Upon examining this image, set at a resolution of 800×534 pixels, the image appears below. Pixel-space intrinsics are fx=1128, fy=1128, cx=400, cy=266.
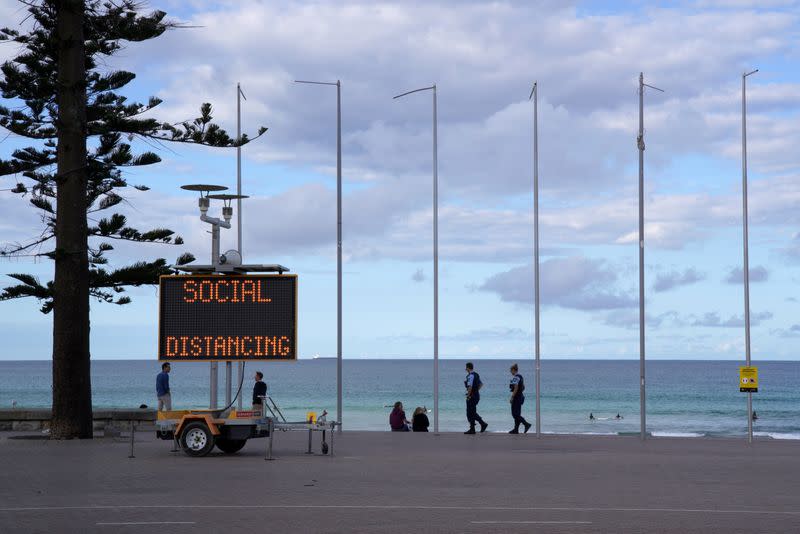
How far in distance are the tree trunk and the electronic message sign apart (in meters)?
5.15

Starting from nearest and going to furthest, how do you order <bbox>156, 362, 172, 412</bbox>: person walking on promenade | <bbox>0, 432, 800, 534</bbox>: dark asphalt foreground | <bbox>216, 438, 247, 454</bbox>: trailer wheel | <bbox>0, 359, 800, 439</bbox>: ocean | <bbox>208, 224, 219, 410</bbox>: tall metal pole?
<bbox>0, 432, 800, 534</bbox>: dark asphalt foreground, <bbox>216, 438, 247, 454</bbox>: trailer wheel, <bbox>208, 224, 219, 410</bbox>: tall metal pole, <bbox>156, 362, 172, 412</bbox>: person walking on promenade, <bbox>0, 359, 800, 439</bbox>: ocean

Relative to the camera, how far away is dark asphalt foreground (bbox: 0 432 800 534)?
36.7 ft

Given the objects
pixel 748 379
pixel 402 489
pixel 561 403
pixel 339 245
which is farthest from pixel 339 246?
pixel 561 403

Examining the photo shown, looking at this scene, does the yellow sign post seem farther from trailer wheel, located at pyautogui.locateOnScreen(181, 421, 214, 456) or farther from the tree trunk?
the tree trunk

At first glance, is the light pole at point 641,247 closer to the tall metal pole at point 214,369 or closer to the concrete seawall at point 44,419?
the tall metal pole at point 214,369

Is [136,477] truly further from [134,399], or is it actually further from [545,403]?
[134,399]

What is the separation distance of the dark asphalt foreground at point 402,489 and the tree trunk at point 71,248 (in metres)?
1.87

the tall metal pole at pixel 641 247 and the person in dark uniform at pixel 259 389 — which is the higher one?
the tall metal pole at pixel 641 247

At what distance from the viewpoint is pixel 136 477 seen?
15820mm

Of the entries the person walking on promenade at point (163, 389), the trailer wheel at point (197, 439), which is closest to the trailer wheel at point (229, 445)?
the trailer wheel at point (197, 439)

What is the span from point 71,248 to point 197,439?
711 centimetres

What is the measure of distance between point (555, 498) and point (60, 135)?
16.2m

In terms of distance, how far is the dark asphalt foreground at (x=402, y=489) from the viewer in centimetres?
1118

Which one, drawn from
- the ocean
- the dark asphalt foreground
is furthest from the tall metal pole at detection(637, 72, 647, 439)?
the ocean
